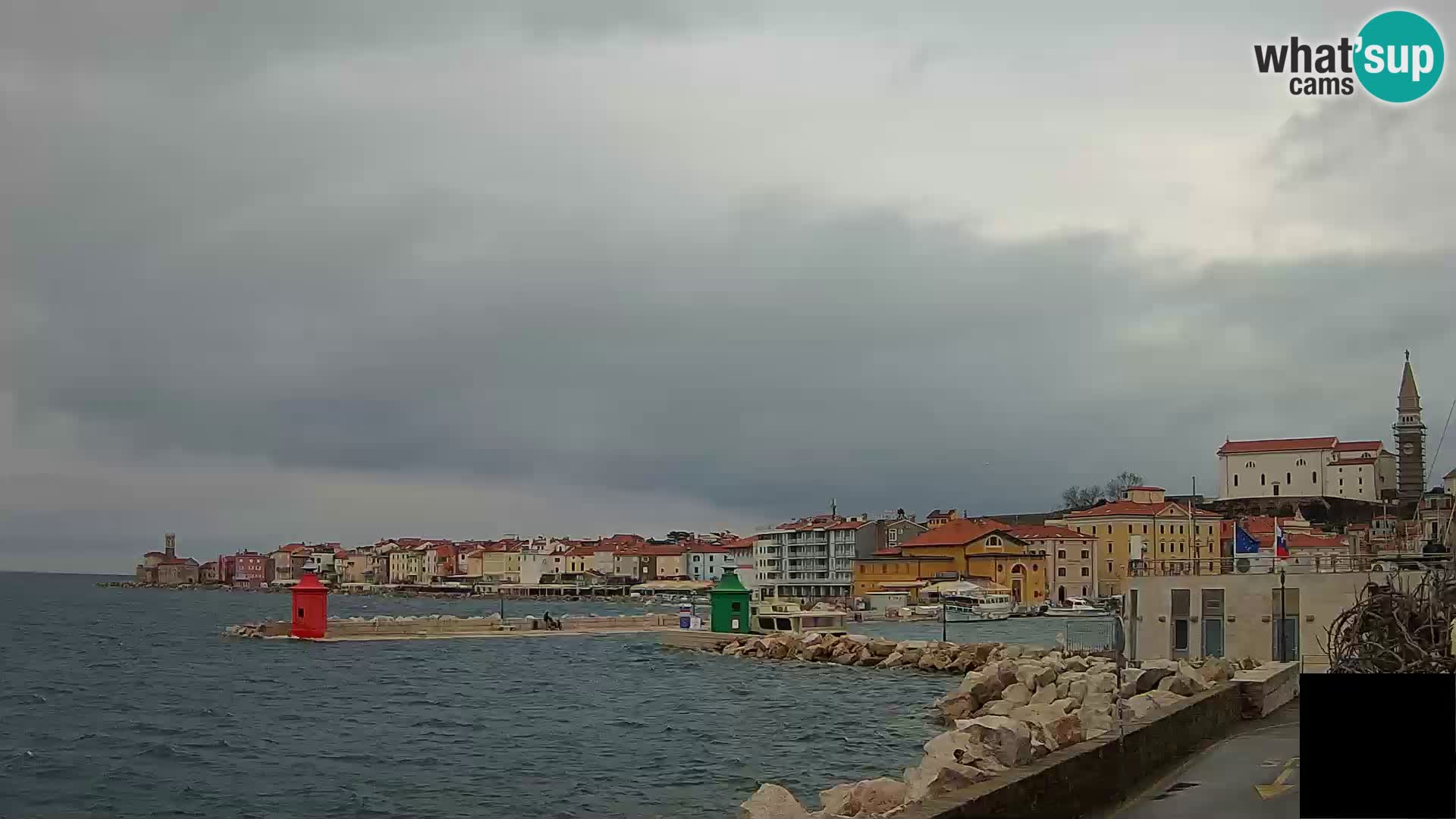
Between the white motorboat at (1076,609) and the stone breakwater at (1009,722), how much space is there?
6288 centimetres

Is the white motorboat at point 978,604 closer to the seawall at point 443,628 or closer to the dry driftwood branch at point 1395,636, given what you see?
the seawall at point 443,628

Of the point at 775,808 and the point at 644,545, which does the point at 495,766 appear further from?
the point at 644,545

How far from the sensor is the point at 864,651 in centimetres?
5300

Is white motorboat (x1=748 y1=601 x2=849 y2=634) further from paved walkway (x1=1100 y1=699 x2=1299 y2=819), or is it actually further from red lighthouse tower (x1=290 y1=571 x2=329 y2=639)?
paved walkway (x1=1100 y1=699 x2=1299 y2=819)

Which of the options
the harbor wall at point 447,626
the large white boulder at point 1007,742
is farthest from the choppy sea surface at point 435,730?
the harbor wall at point 447,626

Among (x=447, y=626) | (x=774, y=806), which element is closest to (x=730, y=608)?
(x=447, y=626)

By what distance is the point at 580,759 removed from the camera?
82.0 ft

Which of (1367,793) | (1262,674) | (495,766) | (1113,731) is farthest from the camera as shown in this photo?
(495,766)

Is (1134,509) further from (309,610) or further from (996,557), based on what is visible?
(309,610)

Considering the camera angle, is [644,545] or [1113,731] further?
[644,545]

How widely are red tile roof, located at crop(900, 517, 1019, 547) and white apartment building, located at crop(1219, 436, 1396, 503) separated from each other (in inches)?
1131

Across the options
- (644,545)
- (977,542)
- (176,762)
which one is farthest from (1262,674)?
(644,545)

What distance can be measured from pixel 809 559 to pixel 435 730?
98.0 meters

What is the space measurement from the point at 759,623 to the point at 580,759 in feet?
128
